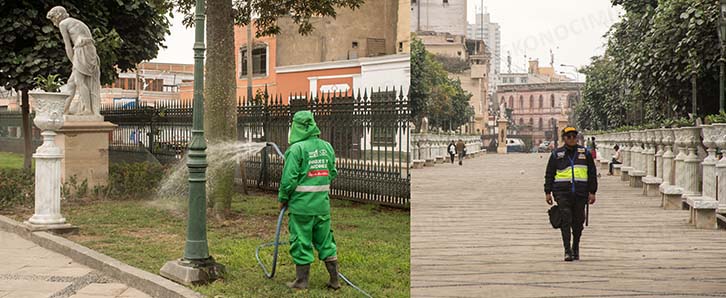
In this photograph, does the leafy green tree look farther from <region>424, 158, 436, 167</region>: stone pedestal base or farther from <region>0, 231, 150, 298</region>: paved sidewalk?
<region>0, 231, 150, 298</region>: paved sidewalk

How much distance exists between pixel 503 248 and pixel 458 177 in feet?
1.02

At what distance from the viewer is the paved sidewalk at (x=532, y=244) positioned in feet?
5.26

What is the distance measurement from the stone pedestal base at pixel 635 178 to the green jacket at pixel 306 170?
2371mm

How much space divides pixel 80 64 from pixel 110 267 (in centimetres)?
637

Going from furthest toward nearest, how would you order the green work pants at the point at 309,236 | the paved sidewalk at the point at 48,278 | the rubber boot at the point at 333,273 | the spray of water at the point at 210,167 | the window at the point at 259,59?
the spray of water at the point at 210,167 < the window at the point at 259,59 < the paved sidewalk at the point at 48,278 < the rubber boot at the point at 333,273 < the green work pants at the point at 309,236

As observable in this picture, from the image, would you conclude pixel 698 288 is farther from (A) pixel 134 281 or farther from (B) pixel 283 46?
(B) pixel 283 46

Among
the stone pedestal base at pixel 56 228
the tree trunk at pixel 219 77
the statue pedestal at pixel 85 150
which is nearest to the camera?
the stone pedestal base at pixel 56 228

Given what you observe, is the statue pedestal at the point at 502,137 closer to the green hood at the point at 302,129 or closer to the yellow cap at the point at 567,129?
the yellow cap at the point at 567,129

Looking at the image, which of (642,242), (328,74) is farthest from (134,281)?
(642,242)

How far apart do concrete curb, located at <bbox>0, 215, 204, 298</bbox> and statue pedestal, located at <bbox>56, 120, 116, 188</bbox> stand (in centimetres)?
274

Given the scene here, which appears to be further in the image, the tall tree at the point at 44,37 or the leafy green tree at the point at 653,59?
the tall tree at the point at 44,37

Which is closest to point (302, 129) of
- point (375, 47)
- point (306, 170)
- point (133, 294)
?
point (306, 170)

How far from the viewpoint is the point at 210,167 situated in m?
8.69

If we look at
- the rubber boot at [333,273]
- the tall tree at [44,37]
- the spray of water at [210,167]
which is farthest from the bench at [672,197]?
the tall tree at [44,37]
